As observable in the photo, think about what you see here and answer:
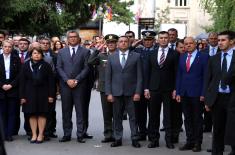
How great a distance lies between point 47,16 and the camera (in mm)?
27641

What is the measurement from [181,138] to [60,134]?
2574mm

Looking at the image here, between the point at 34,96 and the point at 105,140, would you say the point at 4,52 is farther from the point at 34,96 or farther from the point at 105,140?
the point at 105,140

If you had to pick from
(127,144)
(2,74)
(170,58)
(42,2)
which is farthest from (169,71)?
(42,2)

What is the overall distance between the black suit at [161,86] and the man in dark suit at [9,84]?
8.83 feet

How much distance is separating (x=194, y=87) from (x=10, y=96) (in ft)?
12.1

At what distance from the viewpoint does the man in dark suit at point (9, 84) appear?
439 inches

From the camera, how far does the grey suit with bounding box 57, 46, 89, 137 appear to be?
1102 cm

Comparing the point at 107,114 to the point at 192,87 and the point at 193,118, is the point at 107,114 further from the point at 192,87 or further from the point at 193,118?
the point at 192,87

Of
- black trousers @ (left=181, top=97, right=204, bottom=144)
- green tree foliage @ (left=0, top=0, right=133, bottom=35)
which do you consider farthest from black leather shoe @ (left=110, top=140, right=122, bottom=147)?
green tree foliage @ (left=0, top=0, right=133, bottom=35)

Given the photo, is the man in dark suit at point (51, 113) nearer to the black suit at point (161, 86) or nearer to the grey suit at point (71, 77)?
the grey suit at point (71, 77)

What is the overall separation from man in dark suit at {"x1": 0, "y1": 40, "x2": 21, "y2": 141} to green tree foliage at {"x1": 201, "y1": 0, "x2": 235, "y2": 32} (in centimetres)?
483

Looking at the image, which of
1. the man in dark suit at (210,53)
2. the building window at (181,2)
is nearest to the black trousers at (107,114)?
the man in dark suit at (210,53)

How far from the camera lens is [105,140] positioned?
11.0 m

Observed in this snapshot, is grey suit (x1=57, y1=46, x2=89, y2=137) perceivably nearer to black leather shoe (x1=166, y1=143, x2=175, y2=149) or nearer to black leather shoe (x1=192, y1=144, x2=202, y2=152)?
black leather shoe (x1=166, y1=143, x2=175, y2=149)
